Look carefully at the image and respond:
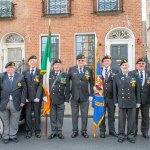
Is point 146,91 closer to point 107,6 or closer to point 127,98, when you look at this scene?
point 127,98

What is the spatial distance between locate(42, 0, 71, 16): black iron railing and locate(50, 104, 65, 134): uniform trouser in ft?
32.8

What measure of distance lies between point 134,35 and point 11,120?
10.9m

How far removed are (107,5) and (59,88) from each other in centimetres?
999

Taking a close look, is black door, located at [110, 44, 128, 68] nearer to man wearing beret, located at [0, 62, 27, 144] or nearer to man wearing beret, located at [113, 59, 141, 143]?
man wearing beret, located at [113, 59, 141, 143]

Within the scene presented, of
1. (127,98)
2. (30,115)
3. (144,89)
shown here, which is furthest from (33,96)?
(144,89)

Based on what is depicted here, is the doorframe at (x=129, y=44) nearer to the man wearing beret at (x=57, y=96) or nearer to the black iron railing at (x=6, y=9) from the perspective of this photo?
the black iron railing at (x=6, y=9)

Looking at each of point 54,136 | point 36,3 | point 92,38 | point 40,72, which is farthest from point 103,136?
point 36,3

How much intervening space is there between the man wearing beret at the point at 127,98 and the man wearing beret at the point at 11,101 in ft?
7.39

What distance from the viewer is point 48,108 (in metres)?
7.95

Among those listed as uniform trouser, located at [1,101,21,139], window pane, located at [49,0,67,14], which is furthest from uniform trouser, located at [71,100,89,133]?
window pane, located at [49,0,67,14]

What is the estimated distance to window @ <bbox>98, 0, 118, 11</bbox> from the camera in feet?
55.5

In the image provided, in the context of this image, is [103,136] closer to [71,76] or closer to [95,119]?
[95,119]

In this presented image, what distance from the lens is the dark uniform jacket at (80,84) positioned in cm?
797

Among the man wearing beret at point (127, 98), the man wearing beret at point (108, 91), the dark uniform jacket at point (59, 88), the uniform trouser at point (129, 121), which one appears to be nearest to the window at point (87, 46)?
the man wearing beret at point (108, 91)
